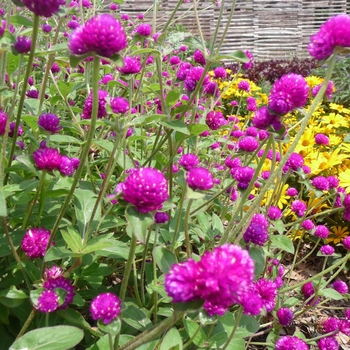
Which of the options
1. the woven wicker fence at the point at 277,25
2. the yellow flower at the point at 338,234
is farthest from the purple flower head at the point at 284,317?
the woven wicker fence at the point at 277,25

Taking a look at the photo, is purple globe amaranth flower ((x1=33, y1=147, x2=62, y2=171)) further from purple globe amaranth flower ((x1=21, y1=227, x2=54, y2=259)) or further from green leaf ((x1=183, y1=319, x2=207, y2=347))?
green leaf ((x1=183, y1=319, x2=207, y2=347))

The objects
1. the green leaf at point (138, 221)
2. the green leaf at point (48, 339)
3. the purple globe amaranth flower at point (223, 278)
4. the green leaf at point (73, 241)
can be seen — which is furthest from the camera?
the green leaf at point (73, 241)

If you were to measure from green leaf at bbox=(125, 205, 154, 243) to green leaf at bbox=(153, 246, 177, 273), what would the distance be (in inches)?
10.9

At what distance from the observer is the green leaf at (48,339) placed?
0.96 meters

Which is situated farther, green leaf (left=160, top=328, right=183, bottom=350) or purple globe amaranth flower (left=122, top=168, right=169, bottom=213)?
green leaf (left=160, top=328, right=183, bottom=350)

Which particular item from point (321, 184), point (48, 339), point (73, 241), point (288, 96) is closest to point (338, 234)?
point (321, 184)

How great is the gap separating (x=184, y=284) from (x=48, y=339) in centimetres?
48

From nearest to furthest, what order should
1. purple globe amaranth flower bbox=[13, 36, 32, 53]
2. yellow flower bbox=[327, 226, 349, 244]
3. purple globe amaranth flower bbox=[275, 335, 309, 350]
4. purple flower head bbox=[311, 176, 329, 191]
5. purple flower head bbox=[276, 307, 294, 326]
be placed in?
purple globe amaranth flower bbox=[13, 36, 32, 53] < purple globe amaranth flower bbox=[275, 335, 309, 350] < purple flower head bbox=[276, 307, 294, 326] < purple flower head bbox=[311, 176, 329, 191] < yellow flower bbox=[327, 226, 349, 244]

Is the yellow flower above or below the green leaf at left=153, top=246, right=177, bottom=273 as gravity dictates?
below

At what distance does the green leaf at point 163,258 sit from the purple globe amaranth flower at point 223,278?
1.51ft

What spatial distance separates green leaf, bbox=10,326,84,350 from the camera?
961mm

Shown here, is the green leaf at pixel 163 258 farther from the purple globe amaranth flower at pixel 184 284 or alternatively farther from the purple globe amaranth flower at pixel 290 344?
the purple globe amaranth flower at pixel 290 344

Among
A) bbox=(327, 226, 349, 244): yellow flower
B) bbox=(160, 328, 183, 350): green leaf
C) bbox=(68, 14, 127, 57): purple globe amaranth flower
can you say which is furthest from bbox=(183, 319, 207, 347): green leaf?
bbox=(327, 226, 349, 244): yellow flower

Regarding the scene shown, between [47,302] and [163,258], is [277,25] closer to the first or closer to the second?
[163,258]
